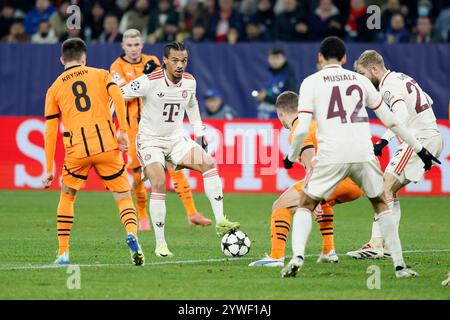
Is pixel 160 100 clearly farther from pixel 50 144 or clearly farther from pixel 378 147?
pixel 378 147

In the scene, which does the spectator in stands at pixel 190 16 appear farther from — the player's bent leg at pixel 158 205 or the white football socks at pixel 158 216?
the white football socks at pixel 158 216

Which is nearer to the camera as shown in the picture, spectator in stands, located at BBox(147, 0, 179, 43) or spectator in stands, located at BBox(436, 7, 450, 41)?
spectator in stands, located at BBox(436, 7, 450, 41)

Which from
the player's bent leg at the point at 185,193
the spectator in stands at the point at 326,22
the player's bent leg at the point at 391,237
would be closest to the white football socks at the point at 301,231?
the player's bent leg at the point at 391,237

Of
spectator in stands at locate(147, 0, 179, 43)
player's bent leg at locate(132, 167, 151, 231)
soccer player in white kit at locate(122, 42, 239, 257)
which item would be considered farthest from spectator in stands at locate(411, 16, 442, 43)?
soccer player in white kit at locate(122, 42, 239, 257)

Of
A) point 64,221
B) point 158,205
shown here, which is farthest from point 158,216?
point 64,221

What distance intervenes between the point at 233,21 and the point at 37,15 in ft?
14.3

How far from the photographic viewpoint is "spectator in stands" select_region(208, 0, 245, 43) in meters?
23.1

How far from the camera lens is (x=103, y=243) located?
13336mm

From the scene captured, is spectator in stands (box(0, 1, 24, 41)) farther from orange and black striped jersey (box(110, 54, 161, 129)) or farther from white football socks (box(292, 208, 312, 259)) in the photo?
white football socks (box(292, 208, 312, 259))

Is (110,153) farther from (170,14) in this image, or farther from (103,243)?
(170,14)

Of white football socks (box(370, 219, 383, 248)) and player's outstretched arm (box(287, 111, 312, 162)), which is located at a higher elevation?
player's outstretched arm (box(287, 111, 312, 162))

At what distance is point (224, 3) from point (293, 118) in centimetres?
1247

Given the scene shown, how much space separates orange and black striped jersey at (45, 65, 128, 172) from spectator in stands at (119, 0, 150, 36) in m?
12.3
